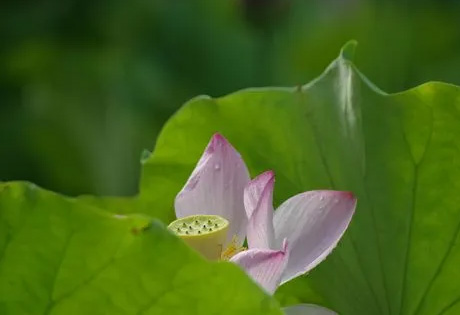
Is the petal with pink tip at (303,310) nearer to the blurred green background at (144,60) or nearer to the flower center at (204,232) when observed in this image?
the flower center at (204,232)

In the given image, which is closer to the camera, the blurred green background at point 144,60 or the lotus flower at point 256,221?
the lotus flower at point 256,221

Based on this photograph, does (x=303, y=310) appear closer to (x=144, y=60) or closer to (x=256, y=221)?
(x=256, y=221)

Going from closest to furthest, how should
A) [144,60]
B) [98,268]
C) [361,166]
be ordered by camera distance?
1. [98,268]
2. [361,166]
3. [144,60]

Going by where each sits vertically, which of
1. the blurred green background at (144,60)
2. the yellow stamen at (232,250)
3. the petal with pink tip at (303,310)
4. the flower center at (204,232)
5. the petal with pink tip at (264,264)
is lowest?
the blurred green background at (144,60)

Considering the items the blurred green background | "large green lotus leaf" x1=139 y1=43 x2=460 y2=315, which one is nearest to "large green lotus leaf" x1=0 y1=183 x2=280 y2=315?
"large green lotus leaf" x1=139 y1=43 x2=460 y2=315

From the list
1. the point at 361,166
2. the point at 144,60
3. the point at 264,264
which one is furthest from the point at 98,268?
the point at 144,60

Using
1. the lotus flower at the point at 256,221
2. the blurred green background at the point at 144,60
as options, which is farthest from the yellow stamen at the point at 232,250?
the blurred green background at the point at 144,60
